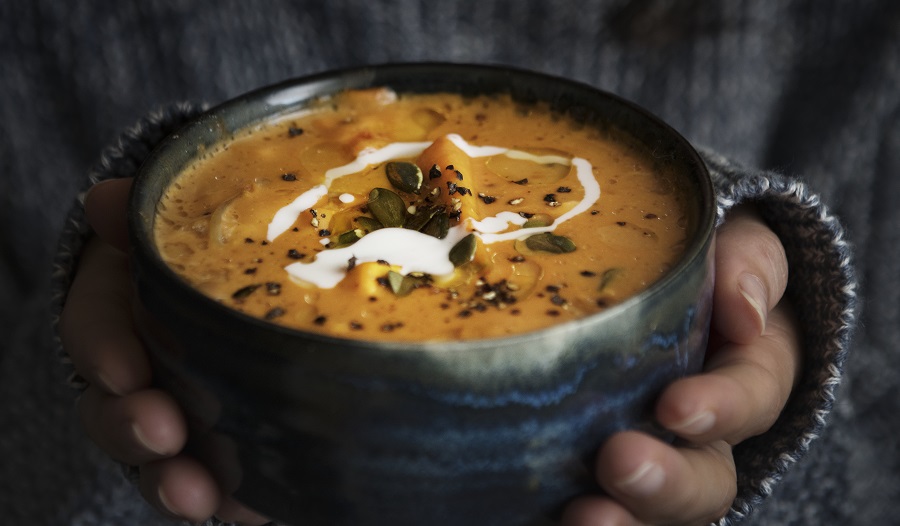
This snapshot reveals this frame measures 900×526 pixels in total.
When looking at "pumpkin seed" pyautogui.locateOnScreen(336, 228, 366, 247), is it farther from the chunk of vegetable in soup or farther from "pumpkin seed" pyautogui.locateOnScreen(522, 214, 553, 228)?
"pumpkin seed" pyautogui.locateOnScreen(522, 214, 553, 228)

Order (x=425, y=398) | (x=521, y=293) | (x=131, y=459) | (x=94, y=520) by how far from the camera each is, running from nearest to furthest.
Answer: (x=425, y=398) → (x=521, y=293) → (x=131, y=459) → (x=94, y=520)

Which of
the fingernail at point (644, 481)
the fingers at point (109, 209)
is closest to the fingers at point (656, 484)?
the fingernail at point (644, 481)

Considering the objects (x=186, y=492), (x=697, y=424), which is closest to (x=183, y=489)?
(x=186, y=492)

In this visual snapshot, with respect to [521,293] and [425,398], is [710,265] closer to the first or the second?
[521,293]

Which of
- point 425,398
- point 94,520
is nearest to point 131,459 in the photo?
point 425,398

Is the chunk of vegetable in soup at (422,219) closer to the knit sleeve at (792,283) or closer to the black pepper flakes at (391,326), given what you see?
the black pepper flakes at (391,326)

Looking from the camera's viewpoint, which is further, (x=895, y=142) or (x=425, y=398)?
(x=895, y=142)
